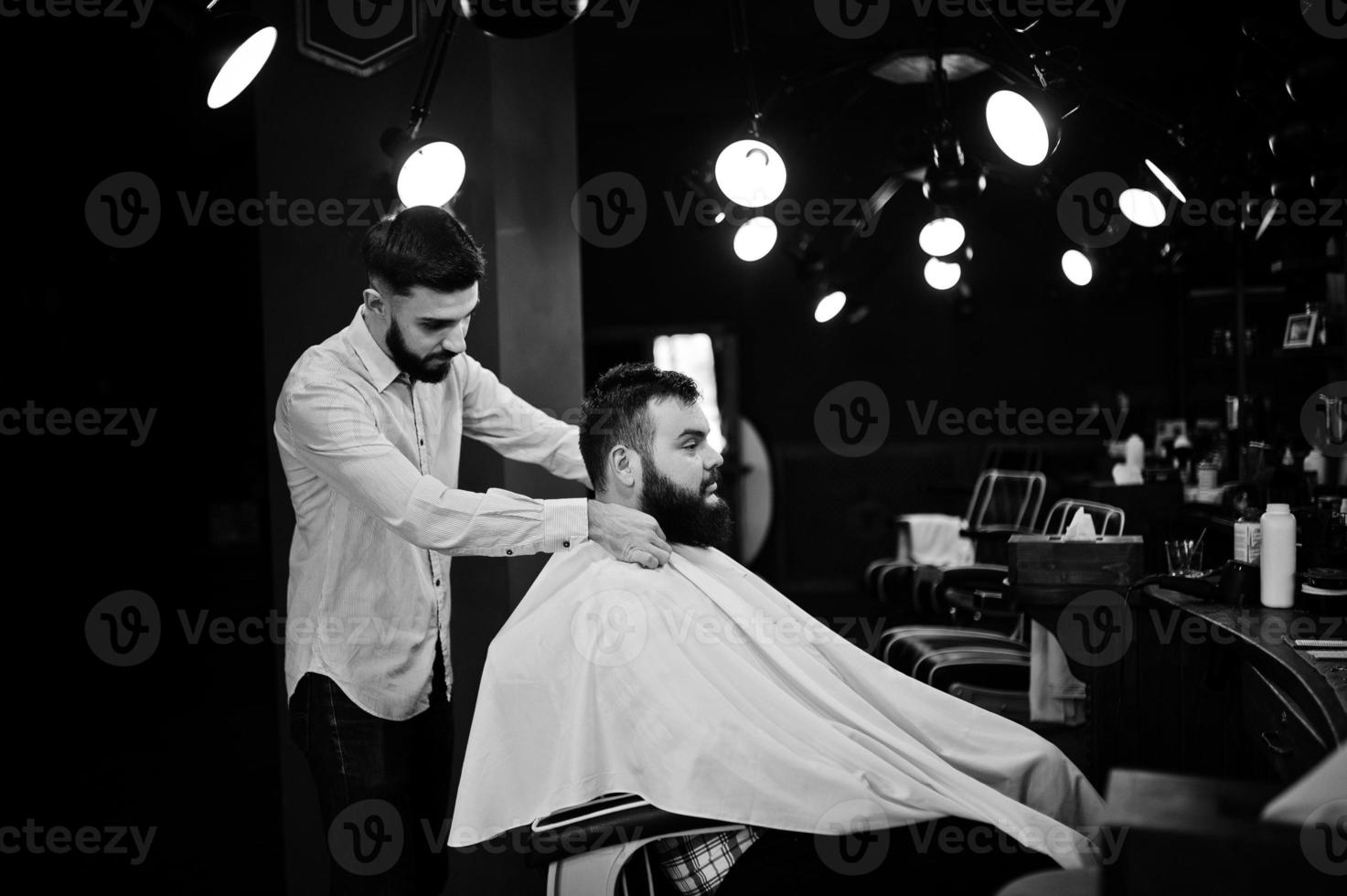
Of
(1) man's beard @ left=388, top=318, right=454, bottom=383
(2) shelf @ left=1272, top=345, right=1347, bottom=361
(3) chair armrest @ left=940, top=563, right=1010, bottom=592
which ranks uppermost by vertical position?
(2) shelf @ left=1272, top=345, right=1347, bottom=361

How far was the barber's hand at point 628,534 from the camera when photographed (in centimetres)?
184

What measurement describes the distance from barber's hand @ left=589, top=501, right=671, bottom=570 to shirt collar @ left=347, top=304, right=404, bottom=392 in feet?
1.57

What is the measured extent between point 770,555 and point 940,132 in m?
3.95

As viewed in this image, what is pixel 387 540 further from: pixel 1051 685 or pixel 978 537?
pixel 978 537

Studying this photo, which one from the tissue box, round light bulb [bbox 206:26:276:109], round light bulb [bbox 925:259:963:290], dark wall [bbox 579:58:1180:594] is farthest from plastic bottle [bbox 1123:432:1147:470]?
round light bulb [bbox 206:26:276:109]

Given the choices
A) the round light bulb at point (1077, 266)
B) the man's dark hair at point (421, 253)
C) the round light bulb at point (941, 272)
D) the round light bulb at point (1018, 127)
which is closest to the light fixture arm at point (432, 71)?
the man's dark hair at point (421, 253)

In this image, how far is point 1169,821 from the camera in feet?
2.84

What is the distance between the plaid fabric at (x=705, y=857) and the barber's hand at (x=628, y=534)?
454 mm

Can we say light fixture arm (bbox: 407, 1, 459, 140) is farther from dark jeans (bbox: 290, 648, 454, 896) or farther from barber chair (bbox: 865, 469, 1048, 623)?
barber chair (bbox: 865, 469, 1048, 623)

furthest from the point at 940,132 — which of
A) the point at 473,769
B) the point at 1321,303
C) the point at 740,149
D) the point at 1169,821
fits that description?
the point at 1169,821

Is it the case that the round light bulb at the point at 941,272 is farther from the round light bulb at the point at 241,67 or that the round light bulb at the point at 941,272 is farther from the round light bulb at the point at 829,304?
the round light bulb at the point at 241,67

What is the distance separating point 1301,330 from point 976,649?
2.17 meters

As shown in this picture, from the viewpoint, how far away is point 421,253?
1916 millimetres

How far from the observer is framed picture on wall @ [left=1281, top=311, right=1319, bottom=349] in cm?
422
